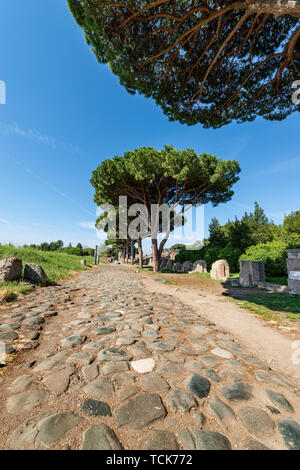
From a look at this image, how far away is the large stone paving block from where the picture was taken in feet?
3.71

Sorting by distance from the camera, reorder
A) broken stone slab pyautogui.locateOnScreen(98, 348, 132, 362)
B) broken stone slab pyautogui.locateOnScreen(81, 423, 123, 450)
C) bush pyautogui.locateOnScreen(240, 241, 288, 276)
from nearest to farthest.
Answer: broken stone slab pyautogui.locateOnScreen(81, 423, 123, 450), broken stone slab pyautogui.locateOnScreen(98, 348, 132, 362), bush pyautogui.locateOnScreen(240, 241, 288, 276)

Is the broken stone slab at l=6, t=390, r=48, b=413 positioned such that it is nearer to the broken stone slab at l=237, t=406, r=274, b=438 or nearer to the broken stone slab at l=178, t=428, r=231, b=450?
the broken stone slab at l=178, t=428, r=231, b=450

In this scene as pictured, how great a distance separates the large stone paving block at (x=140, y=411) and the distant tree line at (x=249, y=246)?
446 inches

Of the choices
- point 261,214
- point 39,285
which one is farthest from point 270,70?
point 261,214

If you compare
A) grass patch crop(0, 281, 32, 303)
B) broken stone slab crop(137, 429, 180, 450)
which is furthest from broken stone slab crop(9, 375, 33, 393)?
grass patch crop(0, 281, 32, 303)

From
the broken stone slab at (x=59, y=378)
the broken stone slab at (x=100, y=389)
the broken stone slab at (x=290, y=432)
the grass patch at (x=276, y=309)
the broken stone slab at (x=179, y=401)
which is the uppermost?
the broken stone slab at (x=59, y=378)

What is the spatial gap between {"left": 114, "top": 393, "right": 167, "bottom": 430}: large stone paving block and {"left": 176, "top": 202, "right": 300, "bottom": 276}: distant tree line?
37.2ft

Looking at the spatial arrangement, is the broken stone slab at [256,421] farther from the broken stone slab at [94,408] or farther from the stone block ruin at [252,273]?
the stone block ruin at [252,273]

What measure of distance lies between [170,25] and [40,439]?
8.92 metres

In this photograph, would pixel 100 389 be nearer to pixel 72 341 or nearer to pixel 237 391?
pixel 72 341

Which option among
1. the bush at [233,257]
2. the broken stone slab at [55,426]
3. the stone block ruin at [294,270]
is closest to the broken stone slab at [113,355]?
the broken stone slab at [55,426]

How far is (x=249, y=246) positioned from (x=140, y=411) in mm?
16358

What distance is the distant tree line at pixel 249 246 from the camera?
1042cm

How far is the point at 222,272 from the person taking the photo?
11.1 metres
